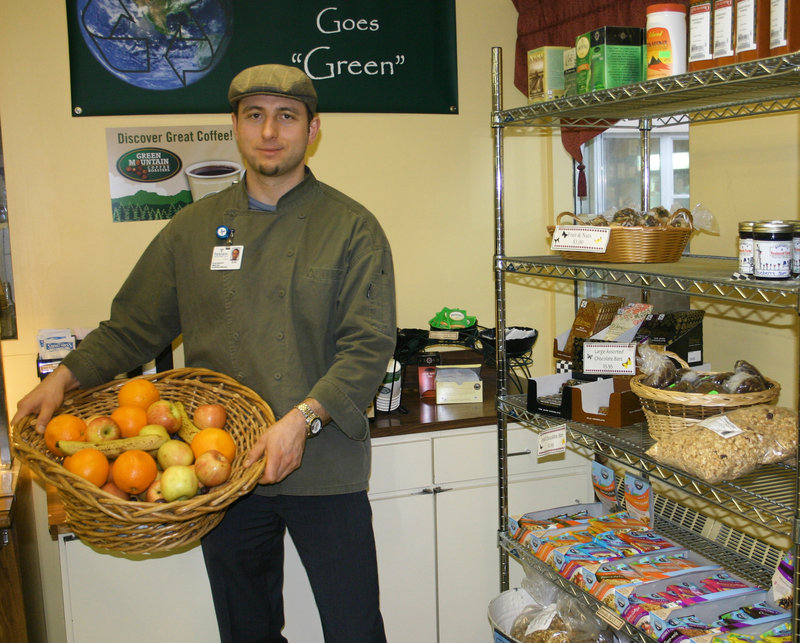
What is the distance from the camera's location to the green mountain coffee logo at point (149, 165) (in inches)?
107

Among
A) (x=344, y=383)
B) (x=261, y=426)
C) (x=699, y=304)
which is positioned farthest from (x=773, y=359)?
(x=261, y=426)

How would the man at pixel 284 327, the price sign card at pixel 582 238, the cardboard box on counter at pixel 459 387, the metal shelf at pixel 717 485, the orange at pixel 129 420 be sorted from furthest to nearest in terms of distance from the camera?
the cardboard box on counter at pixel 459 387 → the price sign card at pixel 582 238 → the man at pixel 284 327 → the orange at pixel 129 420 → the metal shelf at pixel 717 485

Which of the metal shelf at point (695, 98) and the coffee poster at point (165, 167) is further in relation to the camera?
the coffee poster at point (165, 167)

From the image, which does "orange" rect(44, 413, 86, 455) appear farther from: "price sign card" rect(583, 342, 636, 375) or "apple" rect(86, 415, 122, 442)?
"price sign card" rect(583, 342, 636, 375)

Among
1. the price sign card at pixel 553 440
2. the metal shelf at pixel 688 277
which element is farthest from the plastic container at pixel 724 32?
the price sign card at pixel 553 440

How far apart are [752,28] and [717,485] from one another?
3.05 ft

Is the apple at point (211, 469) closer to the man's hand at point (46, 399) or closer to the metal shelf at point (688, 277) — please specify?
the man's hand at point (46, 399)

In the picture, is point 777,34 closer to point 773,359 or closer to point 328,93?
point 773,359

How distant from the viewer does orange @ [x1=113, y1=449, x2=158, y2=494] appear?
1626mm

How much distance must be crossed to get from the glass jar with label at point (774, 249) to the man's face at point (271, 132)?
108 centimetres

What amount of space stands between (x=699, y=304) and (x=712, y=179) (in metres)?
0.39

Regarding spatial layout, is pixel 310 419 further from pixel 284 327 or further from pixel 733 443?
pixel 733 443

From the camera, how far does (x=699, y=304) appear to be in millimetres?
2490

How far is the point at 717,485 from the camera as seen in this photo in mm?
1674
